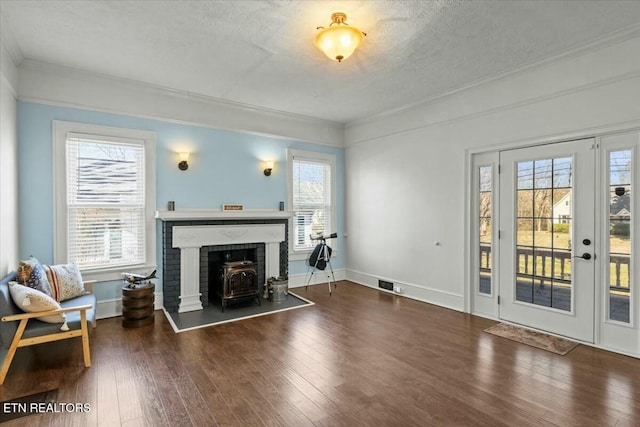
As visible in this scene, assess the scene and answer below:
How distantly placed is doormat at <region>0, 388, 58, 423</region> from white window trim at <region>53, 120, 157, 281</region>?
190 centimetres

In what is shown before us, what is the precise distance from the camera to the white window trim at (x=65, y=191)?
3.99 meters

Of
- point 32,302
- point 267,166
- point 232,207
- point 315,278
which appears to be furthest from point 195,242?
point 315,278

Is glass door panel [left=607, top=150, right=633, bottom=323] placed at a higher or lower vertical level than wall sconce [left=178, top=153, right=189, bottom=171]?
lower

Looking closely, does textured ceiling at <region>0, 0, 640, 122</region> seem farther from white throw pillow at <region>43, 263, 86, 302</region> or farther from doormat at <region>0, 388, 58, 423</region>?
doormat at <region>0, 388, 58, 423</region>

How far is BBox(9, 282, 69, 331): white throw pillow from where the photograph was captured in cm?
279

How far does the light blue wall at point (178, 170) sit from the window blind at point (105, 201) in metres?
0.21

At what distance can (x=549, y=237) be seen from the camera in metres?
3.79

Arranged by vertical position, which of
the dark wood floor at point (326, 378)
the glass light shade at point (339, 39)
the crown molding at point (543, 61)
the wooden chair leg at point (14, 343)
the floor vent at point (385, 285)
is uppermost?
the crown molding at point (543, 61)

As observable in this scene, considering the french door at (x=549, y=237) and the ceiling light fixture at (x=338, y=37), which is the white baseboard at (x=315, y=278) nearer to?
the french door at (x=549, y=237)

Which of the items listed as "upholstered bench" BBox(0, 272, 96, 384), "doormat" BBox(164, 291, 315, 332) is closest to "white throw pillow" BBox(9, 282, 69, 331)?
"upholstered bench" BBox(0, 272, 96, 384)

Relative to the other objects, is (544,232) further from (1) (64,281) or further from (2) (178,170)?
(1) (64,281)

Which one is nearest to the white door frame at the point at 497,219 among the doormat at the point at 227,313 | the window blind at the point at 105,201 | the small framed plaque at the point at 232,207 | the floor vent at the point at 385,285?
the floor vent at the point at 385,285

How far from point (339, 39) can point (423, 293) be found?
3.80 meters

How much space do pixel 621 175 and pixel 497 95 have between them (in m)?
1.59
